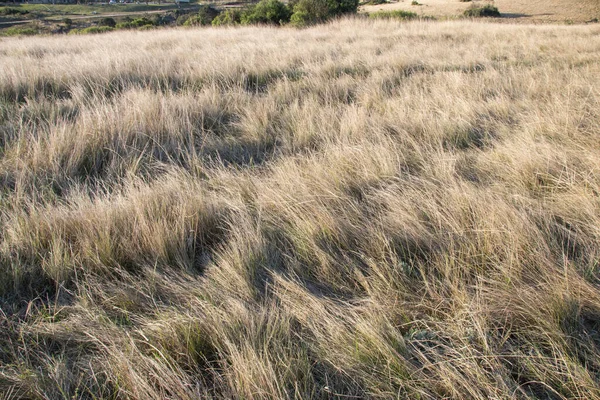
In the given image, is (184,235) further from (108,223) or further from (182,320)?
(182,320)

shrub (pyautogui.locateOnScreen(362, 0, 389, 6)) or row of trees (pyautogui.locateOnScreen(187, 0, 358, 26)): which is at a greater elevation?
shrub (pyautogui.locateOnScreen(362, 0, 389, 6))

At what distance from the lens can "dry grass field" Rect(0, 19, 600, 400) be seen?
4.31ft

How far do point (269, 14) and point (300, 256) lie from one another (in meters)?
17.4

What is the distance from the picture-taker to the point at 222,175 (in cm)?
268

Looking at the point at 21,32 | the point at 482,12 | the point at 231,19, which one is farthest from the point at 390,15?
the point at 21,32

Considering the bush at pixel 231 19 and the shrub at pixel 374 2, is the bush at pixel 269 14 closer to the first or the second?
the bush at pixel 231 19

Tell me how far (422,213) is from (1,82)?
213 inches

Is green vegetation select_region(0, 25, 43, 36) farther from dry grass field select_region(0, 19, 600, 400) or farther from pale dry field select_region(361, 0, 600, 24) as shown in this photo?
dry grass field select_region(0, 19, 600, 400)

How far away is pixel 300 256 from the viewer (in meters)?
1.94

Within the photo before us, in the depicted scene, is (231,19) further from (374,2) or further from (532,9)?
(532,9)

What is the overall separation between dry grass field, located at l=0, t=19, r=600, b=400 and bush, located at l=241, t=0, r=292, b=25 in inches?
580

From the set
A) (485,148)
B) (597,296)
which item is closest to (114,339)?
Result: (597,296)

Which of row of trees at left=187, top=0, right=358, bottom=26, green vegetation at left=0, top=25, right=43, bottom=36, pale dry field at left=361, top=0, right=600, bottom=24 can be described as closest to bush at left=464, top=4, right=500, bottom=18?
pale dry field at left=361, top=0, right=600, bottom=24

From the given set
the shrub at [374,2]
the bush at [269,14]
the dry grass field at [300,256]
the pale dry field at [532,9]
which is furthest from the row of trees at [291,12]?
the shrub at [374,2]
